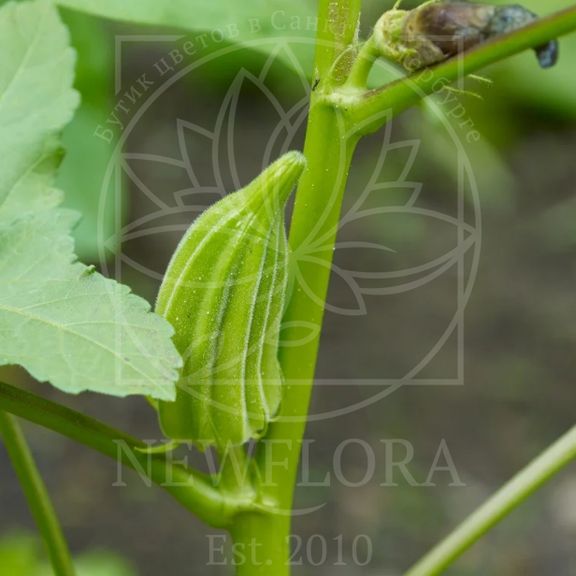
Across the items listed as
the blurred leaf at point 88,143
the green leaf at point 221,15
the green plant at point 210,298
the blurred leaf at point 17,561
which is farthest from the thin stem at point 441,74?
the blurred leaf at point 17,561

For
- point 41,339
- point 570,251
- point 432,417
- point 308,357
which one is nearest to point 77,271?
point 41,339

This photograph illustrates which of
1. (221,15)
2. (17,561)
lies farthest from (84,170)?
(221,15)

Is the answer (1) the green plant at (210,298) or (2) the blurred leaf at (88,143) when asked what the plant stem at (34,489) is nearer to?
(1) the green plant at (210,298)

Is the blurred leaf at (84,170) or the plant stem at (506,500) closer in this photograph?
the plant stem at (506,500)

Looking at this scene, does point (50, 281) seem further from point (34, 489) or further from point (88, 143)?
point (88, 143)

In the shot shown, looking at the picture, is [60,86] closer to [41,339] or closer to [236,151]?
[41,339]

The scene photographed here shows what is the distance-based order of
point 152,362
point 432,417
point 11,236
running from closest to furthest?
point 152,362 < point 11,236 < point 432,417
